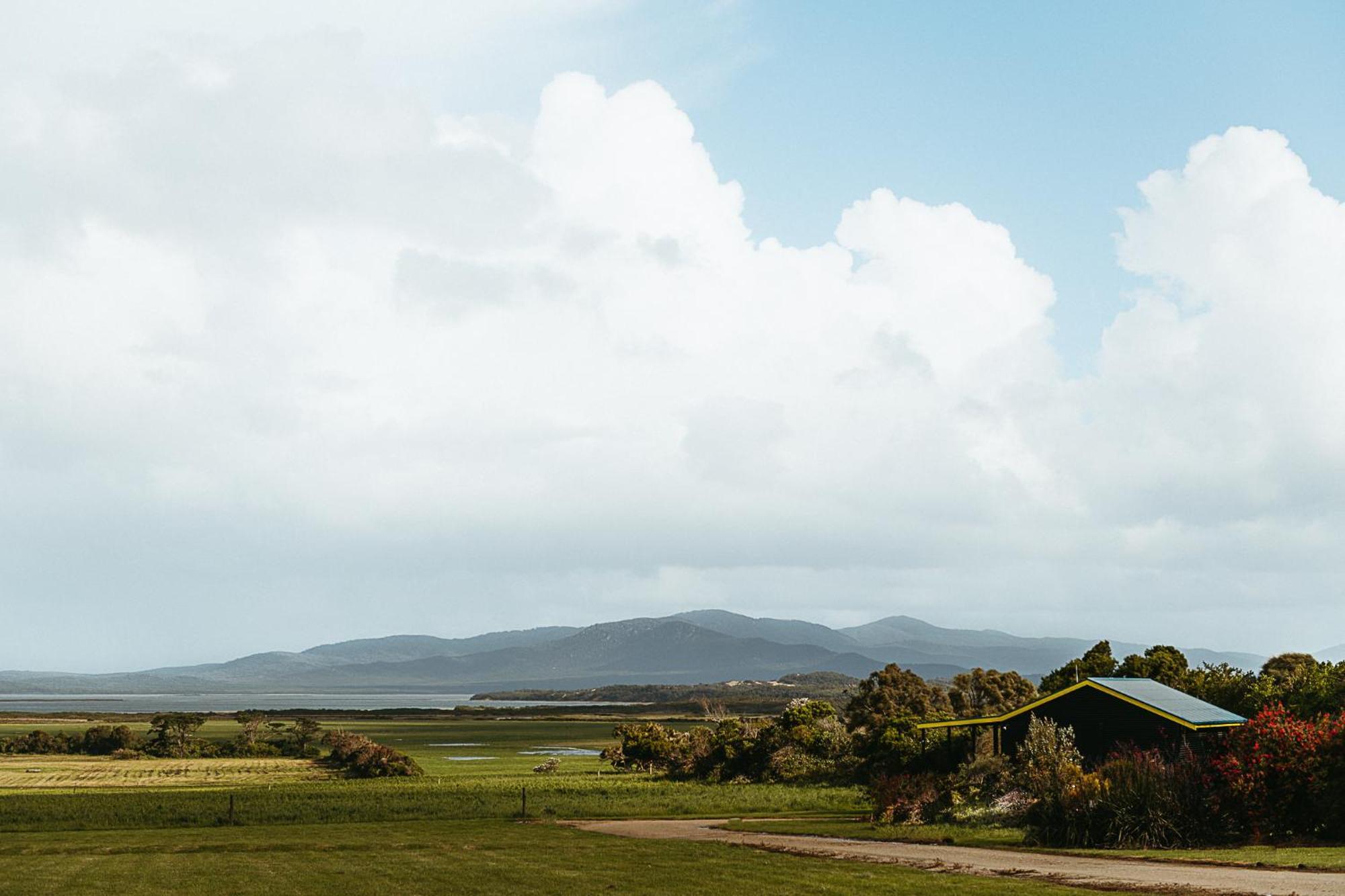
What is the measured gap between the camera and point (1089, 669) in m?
67.4

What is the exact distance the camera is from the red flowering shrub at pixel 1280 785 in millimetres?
30766

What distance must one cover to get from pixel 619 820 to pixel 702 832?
6.96 m

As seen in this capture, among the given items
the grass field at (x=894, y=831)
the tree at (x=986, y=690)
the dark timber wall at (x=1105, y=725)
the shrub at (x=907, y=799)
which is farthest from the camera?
the tree at (x=986, y=690)

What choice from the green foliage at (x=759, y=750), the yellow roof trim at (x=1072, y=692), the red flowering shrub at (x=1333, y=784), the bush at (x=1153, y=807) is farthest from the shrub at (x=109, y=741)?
the red flowering shrub at (x=1333, y=784)

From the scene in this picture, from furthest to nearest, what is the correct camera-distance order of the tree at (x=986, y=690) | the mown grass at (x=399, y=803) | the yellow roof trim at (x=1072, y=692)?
the tree at (x=986, y=690)
the mown grass at (x=399, y=803)
the yellow roof trim at (x=1072, y=692)

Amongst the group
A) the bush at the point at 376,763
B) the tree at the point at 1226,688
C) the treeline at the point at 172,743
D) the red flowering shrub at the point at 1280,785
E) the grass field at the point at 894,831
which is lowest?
the treeline at the point at 172,743

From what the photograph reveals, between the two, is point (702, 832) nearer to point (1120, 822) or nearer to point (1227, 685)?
point (1120, 822)

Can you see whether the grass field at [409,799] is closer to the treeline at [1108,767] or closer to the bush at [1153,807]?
the treeline at [1108,767]

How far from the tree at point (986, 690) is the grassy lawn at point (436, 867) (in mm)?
48340

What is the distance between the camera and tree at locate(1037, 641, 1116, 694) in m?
66.0

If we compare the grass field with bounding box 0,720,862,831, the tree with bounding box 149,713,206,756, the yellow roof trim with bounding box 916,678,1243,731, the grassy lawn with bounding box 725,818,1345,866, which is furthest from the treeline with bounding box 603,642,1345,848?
the tree with bounding box 149,713,206,756

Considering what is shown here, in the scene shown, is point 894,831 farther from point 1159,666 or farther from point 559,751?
point 559,751

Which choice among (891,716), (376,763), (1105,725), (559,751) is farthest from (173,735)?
(1105,725)

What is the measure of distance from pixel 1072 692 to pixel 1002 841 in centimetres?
1231
